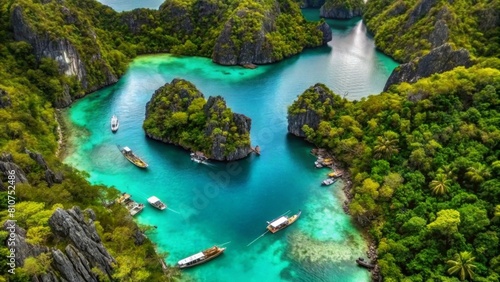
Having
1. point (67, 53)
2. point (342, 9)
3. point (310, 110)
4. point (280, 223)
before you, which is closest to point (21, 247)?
point (280, 223)

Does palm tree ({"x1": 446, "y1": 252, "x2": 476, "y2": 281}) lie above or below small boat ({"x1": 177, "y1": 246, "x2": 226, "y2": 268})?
above

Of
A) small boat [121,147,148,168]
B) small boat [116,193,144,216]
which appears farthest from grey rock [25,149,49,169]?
small boat [121,147,148,168]

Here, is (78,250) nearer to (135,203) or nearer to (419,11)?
(135,203)

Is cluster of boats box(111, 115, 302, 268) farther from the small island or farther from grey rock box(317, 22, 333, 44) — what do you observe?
grey rock box(317, 22, 333, 44)

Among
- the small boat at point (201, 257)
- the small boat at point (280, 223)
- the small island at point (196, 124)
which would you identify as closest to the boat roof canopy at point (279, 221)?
the small boat at point (280, 223)

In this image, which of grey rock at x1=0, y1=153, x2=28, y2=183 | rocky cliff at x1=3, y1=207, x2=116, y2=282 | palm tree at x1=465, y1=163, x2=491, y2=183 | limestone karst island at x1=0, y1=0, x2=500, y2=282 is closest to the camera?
rocky cliff at x1=3, y1=207, x2=116, y2=282

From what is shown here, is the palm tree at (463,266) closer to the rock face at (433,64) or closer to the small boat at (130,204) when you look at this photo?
the small boat at (130,204)

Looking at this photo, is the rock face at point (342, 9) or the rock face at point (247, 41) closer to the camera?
the rock face at point (247, 41)
